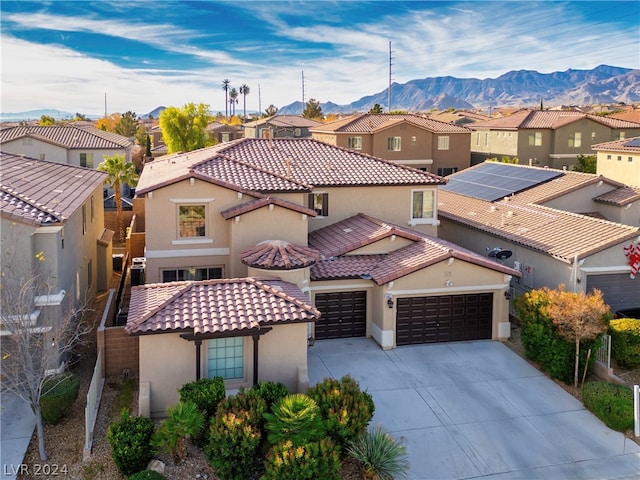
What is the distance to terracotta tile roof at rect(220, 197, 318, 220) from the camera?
24125mm

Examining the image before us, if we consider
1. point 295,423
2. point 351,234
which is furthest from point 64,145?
point 295,423

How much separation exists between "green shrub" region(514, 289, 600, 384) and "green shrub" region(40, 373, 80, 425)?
48.7 ft

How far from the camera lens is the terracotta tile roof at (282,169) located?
1015 inches

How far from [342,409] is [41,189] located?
13.3 m

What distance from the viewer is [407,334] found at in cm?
2378

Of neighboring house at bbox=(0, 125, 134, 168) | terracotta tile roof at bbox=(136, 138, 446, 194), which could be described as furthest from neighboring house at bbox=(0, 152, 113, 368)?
neighboring house at bbox=(0, 125, 134, 168)

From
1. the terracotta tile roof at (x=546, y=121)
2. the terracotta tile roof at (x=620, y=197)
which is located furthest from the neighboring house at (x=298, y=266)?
the terracotta tile roof at (x=546, y=121)

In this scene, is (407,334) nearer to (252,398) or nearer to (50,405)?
(252,398)

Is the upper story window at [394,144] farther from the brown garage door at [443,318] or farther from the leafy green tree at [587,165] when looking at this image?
the brown garage door at [443,318]

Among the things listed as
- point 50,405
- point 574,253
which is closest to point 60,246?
point 50,405

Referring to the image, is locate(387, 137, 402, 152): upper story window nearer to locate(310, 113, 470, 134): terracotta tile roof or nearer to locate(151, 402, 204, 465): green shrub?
locate(310, 113, 470, 134): terracotta tile roof

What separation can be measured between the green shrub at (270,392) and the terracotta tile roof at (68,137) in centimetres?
4984

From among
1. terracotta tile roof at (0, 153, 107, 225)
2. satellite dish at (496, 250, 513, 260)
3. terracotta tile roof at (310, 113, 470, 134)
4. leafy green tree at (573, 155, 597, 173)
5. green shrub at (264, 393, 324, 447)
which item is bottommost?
green shrub at (264, 393, 324, 447)

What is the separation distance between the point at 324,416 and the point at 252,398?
194cm
